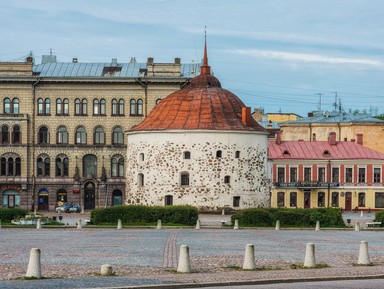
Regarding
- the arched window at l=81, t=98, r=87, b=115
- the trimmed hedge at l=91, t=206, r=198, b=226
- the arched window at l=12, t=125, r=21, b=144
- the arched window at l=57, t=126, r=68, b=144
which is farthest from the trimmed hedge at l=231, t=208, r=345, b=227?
the arched window at l=12, t=125, r=21, b=144

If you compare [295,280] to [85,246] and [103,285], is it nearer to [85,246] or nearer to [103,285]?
[103,285]

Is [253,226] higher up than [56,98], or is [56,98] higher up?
[56,98]

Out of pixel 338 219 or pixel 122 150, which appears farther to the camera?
pixel 122 150

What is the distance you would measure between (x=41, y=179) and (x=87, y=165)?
16.0 feet

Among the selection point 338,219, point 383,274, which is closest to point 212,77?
point 338,219

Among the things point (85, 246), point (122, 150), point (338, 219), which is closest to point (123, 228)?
point (338, 219)

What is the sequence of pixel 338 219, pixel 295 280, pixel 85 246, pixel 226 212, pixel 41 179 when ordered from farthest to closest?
1. pixel 41 179
2. pixel 226 212
3. pixel 338 219
4. pixel 85 246
5. pixel 295 280

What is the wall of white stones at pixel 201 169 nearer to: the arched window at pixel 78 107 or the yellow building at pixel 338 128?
the arched window at pixel 78 107

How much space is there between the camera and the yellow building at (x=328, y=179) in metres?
94.4

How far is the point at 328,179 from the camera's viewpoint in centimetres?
9538

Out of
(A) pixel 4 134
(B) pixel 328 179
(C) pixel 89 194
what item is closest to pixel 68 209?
(C) pixel 89 194

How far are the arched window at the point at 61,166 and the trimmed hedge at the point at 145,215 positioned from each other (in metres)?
38.1

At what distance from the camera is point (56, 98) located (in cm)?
9719

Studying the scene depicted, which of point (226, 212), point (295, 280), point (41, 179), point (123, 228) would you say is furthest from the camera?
point (41, 179)
